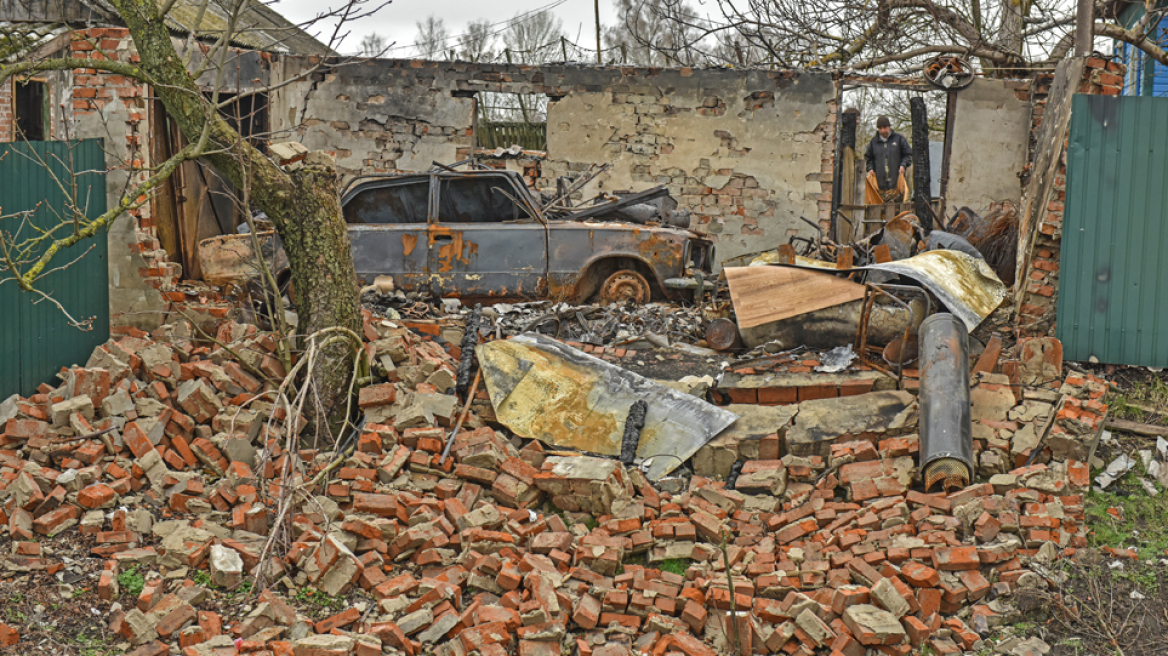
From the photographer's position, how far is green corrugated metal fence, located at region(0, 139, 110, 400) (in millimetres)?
6004

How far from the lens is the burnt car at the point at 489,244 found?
8.66 metres

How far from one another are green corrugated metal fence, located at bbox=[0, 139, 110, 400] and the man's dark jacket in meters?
9.58

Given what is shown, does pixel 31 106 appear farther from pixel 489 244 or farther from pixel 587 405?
pixel 587 405

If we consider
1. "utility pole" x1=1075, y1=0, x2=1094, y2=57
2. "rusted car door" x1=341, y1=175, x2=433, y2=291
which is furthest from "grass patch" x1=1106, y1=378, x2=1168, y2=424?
"rusted car door" x1=341, y1=175, x2=433, y2=291

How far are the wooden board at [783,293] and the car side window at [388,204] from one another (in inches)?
126

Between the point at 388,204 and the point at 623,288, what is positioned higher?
the point at 388,204

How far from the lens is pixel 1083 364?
265 inches

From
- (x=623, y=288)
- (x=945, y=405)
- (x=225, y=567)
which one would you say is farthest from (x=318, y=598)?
(x=623, y=288)

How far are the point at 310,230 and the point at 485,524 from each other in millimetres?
2330

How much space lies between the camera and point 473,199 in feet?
28.7

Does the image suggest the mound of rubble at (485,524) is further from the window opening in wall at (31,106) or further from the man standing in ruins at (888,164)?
the window opening in wall at (31,106)

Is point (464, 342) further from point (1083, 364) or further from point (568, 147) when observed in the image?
point (568, 147)

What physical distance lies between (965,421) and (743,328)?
6.84ft

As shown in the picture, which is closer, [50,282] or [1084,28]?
[50,282]
